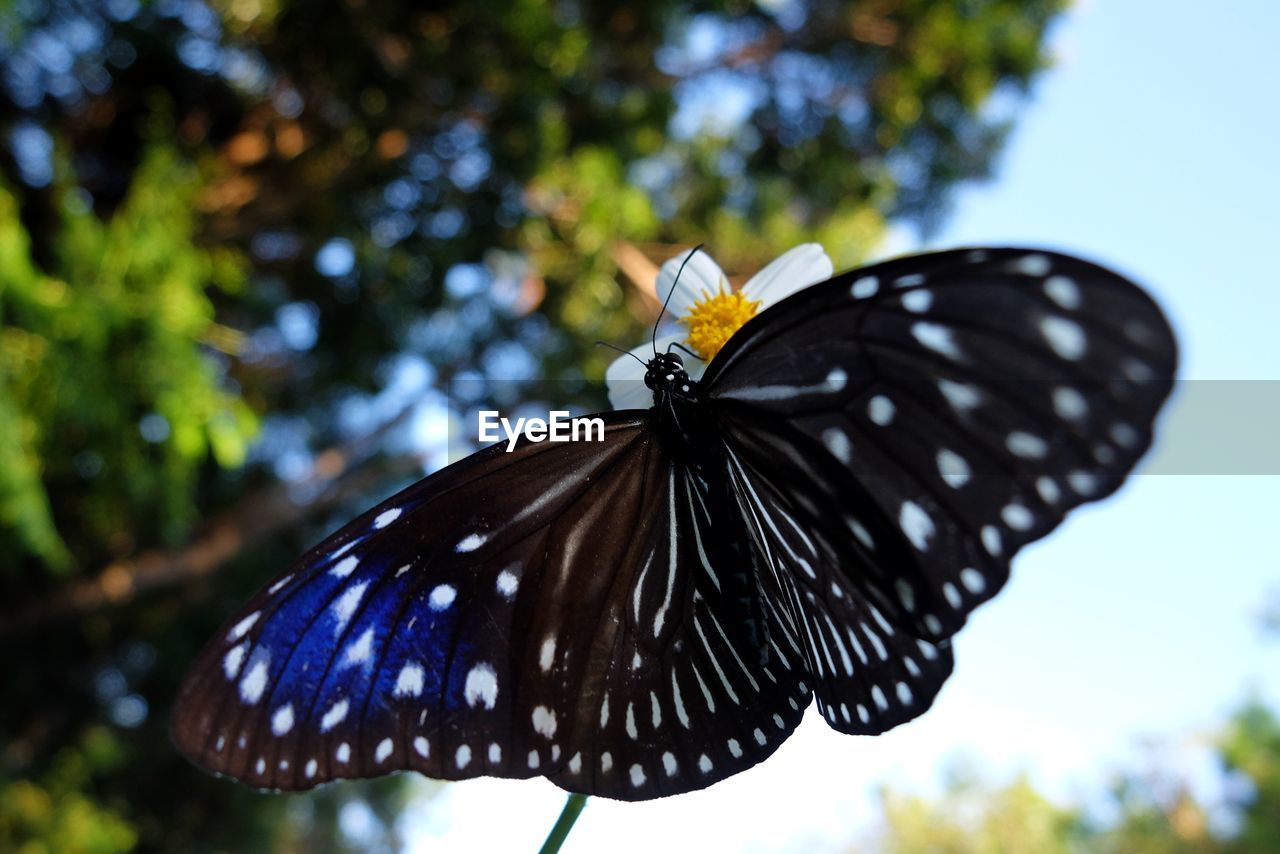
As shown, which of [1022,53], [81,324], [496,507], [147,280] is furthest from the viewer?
[1022,53]

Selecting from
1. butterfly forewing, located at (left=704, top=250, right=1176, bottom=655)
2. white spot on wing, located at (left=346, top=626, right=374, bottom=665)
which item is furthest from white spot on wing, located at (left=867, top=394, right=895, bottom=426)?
white spot on wing, located at (left=346, top=626, right=374, bottom=665)

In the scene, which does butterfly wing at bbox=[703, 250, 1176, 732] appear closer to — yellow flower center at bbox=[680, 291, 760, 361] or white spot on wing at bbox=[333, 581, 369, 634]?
yellow flower center at bbox=[680, 291, 760, 361]

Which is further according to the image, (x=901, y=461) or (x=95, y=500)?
(x=95, y=500)

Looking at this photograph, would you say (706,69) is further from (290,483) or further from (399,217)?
(290,483)

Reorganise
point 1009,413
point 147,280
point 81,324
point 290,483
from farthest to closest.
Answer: point 290,483, point 147,280, point 81,324, point 1009,413

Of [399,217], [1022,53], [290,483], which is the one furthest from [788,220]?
[290,483]

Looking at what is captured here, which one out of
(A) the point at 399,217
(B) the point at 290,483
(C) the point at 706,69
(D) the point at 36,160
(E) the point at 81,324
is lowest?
(E) the point at 81,324

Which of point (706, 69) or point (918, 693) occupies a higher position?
point (706, 69)

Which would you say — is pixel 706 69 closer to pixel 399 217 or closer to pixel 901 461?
pixel 399 217
